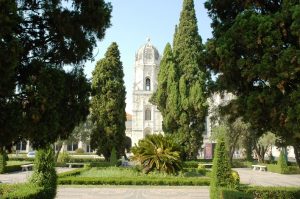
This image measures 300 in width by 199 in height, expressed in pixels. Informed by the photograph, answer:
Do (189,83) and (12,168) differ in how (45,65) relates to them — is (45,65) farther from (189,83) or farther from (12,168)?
(189,83)

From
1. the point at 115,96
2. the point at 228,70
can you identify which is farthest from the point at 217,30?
the point at 115,96

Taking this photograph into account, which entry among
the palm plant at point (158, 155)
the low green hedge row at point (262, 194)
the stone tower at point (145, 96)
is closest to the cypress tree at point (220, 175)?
the low green hedge row at point (262, 194)

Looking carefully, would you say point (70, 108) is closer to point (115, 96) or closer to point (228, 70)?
point (228, 70)

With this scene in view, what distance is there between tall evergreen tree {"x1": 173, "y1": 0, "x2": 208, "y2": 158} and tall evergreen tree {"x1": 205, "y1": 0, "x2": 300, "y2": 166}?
24.7m

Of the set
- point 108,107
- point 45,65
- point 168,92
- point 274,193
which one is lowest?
point 274,193

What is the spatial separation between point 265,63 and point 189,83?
93.1ft

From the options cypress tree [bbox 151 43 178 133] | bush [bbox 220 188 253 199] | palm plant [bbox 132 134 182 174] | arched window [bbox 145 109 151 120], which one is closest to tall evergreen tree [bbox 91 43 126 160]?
cypress tree [bbox 151 43 178 133]

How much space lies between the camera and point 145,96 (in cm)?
7212

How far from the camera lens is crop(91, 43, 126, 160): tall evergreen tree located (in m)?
33.7

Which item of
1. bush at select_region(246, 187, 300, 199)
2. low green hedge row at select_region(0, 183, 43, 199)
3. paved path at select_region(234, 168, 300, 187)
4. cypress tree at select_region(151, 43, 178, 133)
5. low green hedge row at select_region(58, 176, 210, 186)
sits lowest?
paved path at select_region(234, 168, 300, 187)

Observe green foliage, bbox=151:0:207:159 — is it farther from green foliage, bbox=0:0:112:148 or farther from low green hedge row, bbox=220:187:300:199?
green foliage, bbox=0:0:112:148

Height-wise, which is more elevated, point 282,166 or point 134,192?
point 282,166

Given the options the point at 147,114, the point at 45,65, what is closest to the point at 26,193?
the point at 45,65

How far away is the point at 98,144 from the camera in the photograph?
3391 centimetres
